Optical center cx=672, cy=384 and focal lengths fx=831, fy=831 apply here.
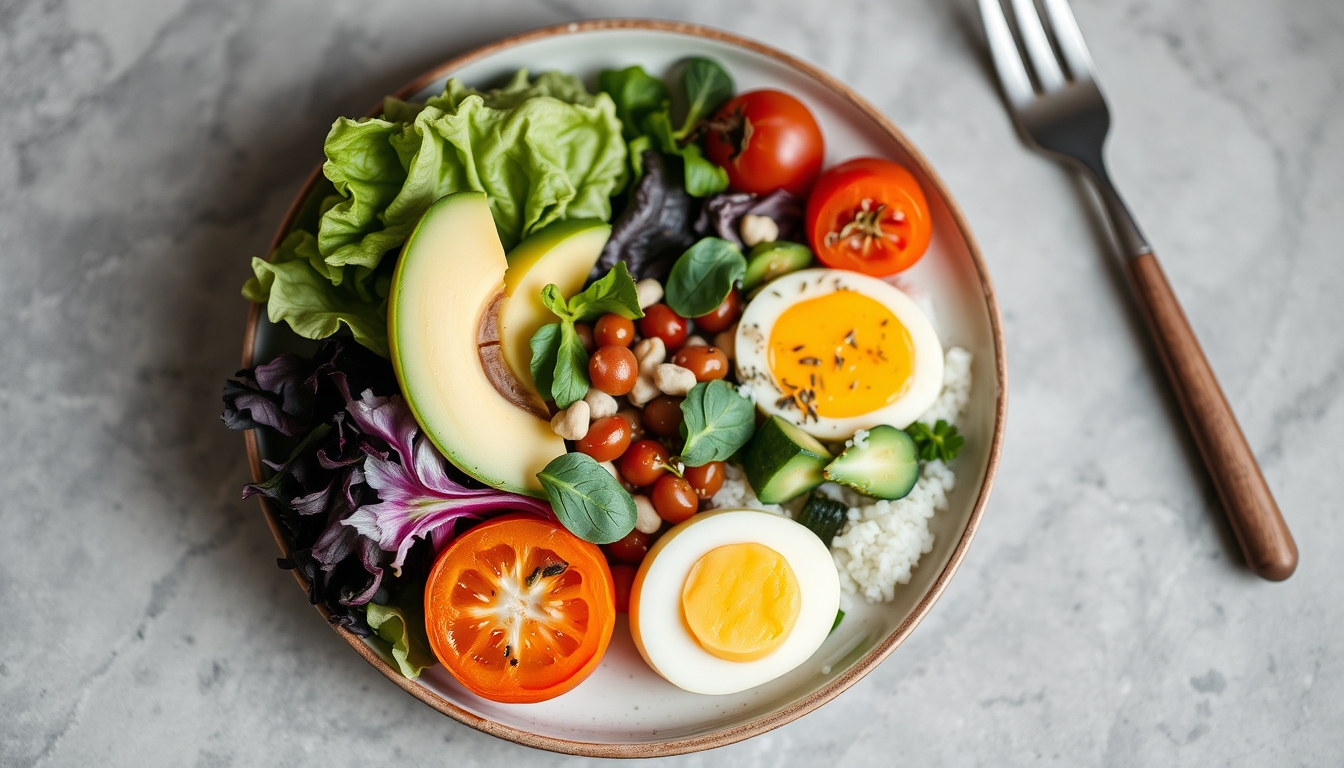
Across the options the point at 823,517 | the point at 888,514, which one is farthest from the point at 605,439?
the point at 888,514

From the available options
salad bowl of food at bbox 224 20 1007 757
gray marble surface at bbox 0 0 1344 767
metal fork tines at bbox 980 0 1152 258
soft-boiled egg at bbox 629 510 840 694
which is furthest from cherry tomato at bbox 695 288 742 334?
metal fork tines at bbox 980 0 1152 258

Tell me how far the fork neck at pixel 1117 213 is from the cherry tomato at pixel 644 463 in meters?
1.33

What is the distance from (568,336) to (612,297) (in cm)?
13

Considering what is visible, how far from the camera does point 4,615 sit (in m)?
2.04

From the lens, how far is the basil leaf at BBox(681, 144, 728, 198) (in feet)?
6.63

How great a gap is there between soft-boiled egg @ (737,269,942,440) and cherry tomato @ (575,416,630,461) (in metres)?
0.34

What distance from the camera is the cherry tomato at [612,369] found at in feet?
5.88

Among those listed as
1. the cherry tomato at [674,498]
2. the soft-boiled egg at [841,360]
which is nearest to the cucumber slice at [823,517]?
the soft-boiled egg at [841,360]

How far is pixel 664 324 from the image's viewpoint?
6.40ft

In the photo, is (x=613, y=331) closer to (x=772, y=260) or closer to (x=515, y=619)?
(x=772, y=260)

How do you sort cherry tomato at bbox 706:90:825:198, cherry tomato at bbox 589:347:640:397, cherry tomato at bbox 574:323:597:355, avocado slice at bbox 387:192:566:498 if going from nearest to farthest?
1. avocado slice at bbox 387:192:566:498
2. cherry tomato at bbox 589:347:640:397
3. cherry tomato at bbox 574:323:597:355
4. cherry tomato at bbox 706:90:825:198

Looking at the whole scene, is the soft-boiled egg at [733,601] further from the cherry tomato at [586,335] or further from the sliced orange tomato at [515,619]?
the cherry tomato at [586,335]

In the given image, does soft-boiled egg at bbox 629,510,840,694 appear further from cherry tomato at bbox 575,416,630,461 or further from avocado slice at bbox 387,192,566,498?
avocado slice at bbox 387,192,566,498

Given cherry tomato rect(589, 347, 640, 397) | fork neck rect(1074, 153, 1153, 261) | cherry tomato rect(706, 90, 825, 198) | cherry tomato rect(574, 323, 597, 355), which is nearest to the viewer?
cherry tomato rect(589, 347, 640, 397)
